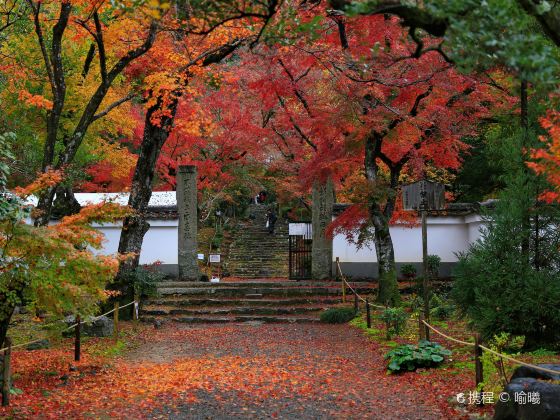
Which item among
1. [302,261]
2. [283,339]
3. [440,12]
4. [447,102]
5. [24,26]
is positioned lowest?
[283,339]

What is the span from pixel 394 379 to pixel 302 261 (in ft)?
45.4

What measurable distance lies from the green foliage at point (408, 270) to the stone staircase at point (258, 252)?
6105 millimetres

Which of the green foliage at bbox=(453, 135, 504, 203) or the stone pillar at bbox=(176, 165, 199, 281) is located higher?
the green foliage at bbox=(453, 135, 504, 203)

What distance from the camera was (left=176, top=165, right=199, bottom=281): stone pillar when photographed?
69.7 feet

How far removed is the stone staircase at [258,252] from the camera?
86.4ft

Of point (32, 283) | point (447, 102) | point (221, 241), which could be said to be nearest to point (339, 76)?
point (447, 102)

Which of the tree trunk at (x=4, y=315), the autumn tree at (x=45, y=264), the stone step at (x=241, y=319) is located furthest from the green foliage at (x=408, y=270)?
the tree trunk at (x=4, y=315)

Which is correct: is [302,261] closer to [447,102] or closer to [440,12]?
[447,102]

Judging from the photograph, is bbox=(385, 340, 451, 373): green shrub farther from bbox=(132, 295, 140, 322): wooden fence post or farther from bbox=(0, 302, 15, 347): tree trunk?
bbox=(132, 295, 140, 322): wooden fence post

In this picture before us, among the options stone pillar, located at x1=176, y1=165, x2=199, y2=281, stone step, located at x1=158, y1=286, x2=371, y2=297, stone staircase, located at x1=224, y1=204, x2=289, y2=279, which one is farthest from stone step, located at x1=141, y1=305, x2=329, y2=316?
stone staircase, located at x1=224, y1=204, x2=289, y2=279

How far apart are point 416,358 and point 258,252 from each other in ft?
66.8

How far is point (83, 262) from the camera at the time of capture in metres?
7.60

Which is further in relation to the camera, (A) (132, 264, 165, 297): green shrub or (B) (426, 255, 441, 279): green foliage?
(B) (426, 255, 441, 279): green foliage

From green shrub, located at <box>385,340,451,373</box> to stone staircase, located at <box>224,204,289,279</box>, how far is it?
51.9 ft
